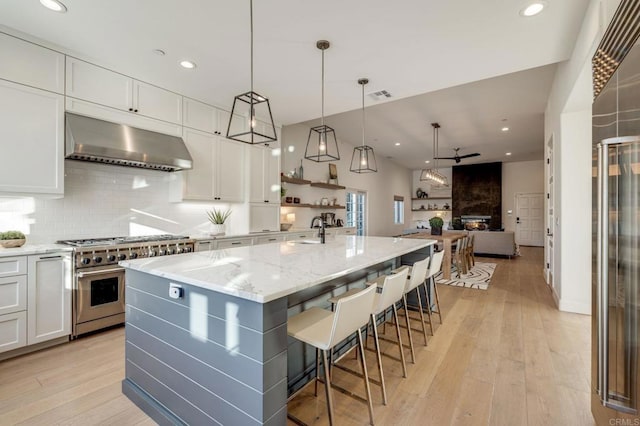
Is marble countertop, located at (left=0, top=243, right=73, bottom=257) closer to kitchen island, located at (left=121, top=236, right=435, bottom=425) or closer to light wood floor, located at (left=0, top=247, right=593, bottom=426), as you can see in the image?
light wood floor, located at (left=0, top=247, right=593, bottom=426)

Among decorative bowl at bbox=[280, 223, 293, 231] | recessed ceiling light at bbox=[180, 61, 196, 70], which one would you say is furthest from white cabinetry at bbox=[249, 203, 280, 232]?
recessed ceiling light at bbox=[180, 61, 196, 70]

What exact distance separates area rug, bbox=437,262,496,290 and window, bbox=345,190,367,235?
3.25m

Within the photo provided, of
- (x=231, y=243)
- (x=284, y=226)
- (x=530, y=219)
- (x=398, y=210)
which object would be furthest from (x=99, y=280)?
(x=530, y=219)

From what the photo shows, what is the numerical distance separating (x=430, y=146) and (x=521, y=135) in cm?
219

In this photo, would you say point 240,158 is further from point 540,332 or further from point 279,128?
point 540,332

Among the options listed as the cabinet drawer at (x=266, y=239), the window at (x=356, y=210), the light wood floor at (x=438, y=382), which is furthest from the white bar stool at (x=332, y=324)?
the window at (x=356, y=210)

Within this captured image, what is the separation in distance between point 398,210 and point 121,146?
34.1 ft

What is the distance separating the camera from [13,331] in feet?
8.39

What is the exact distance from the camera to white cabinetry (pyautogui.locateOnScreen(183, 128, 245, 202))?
4.11 meters

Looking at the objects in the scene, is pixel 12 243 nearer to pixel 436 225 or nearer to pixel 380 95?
pixel 380 95

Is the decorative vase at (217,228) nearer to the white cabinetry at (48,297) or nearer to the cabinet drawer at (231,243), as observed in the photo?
the cabinet drawer at (231,243)

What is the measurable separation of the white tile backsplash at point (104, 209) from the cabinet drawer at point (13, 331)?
88 centimetres

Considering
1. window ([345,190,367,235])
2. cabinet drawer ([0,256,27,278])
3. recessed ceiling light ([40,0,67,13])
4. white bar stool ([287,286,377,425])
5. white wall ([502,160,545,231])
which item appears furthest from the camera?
white wall ([502,160,545,231])

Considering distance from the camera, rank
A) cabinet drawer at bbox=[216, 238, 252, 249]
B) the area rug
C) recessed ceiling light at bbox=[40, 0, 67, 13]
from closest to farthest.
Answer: recessed ceiling light at bbox=[40, 0, 67, 13] < cabinet drawer at bbox=[216, 238, 252, 249] < the area rug
